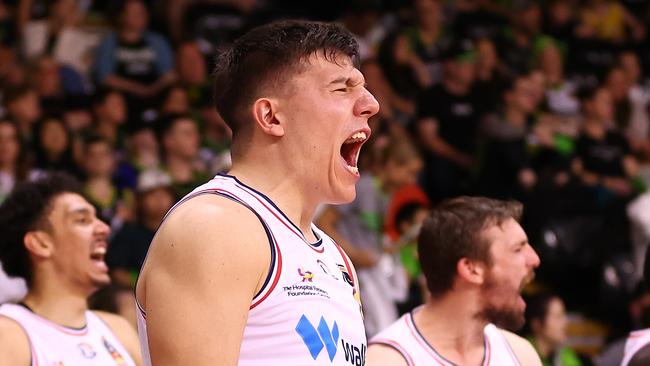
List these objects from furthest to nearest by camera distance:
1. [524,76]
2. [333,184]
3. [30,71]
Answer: [524,76] < [30,71] < [333,184]

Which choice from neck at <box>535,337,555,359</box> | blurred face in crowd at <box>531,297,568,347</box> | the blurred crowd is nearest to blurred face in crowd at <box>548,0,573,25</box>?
the blurred crowd

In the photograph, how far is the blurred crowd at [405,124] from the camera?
25.6 ft

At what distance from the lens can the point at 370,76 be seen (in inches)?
403

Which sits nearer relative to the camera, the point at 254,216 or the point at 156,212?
the point at 254,216

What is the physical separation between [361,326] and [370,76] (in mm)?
7566

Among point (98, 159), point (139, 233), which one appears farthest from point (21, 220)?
point (98, 159)

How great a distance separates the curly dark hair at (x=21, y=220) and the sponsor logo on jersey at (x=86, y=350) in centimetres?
34

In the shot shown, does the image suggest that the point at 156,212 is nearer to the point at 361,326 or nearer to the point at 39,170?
the point at 39,170

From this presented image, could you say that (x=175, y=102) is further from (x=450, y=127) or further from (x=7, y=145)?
(x=450, y=127)

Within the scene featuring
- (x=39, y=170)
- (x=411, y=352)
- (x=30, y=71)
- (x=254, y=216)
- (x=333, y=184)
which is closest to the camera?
(x=254, y=216)

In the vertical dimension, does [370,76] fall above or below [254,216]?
below

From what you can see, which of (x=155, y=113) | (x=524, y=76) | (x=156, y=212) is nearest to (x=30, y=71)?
(x=155, y=113)

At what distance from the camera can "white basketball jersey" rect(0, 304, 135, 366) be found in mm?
4176

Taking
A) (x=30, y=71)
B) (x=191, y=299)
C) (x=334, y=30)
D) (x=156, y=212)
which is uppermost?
(x=334, y=30)
